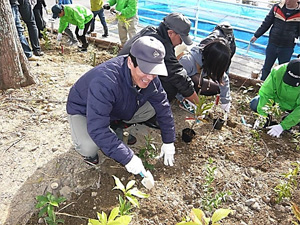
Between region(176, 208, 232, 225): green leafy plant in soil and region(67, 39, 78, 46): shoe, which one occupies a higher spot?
region(176, 208, 232, 225): green leafy plant in soil

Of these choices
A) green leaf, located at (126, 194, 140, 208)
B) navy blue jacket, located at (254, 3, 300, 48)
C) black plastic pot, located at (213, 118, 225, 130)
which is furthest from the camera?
navy blue jacket, located at (254, 3, 300, 48)

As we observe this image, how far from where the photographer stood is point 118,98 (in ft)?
6.82

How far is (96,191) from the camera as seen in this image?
2252 millimetres

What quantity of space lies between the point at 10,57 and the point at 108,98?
1893 mm

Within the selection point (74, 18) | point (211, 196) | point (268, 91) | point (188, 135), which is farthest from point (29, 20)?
point (211, 196)

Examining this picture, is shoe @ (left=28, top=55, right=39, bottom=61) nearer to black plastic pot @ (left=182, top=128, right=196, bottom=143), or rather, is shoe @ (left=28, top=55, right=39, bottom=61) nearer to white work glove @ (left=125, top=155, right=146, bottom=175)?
black plastic pot @ (left=182, top=128, right=196, bottom=143)

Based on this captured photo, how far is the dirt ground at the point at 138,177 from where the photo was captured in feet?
6.99

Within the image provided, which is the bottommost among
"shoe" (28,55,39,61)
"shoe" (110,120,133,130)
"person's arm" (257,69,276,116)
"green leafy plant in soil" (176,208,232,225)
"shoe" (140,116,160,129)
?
"shoe" (140,116,160,129)

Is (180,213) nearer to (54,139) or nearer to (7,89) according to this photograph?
(54,139)

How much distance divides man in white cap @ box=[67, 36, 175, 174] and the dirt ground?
0.25m

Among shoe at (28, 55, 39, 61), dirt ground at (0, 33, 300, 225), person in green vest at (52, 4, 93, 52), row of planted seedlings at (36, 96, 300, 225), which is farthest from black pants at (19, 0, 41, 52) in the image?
row of planted seedlings at (36, 96, 300, 225)

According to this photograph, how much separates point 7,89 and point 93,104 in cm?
197

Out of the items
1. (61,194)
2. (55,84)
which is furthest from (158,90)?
(55,84)

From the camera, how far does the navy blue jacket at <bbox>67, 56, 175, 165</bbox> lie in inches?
75.6
